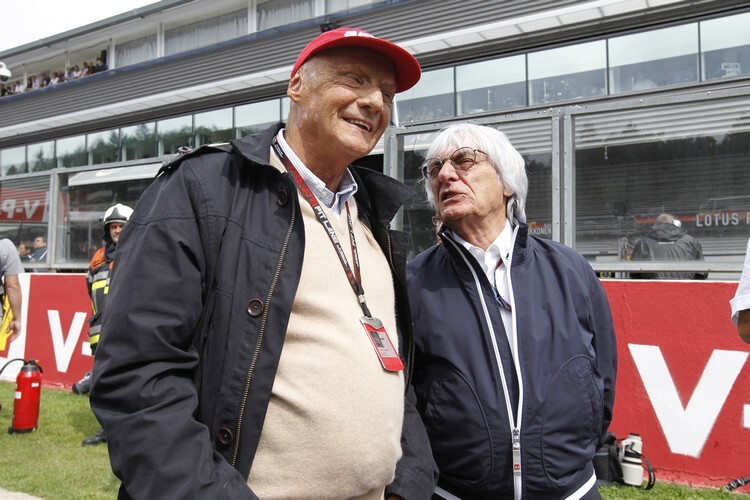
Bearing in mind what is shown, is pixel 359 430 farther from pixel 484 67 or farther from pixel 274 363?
pixel 484 67

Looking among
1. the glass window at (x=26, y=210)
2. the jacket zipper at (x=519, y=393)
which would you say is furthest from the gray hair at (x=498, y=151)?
the glass window at (x=26, y=210)

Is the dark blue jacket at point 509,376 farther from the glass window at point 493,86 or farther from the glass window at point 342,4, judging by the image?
the glass window at point 342,4

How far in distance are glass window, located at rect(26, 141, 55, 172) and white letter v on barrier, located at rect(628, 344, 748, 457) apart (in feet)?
77.7

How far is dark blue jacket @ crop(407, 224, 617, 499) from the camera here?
203 centimetres

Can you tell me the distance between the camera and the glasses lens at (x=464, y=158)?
Result: 94.4 inches

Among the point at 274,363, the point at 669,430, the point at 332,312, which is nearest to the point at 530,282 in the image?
the point at 332,312

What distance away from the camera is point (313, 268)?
161cm

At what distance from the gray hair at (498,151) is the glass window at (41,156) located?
2420cm

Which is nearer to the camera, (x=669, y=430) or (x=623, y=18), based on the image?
(x=669, y=430)

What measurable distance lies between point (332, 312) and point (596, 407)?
1115 millimetres

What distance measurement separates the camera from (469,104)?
14.4m

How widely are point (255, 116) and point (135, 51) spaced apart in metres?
9.51

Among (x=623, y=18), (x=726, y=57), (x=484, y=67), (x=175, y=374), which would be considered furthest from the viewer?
(x=484, y=67)

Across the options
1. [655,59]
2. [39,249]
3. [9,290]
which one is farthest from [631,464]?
[655,59]
